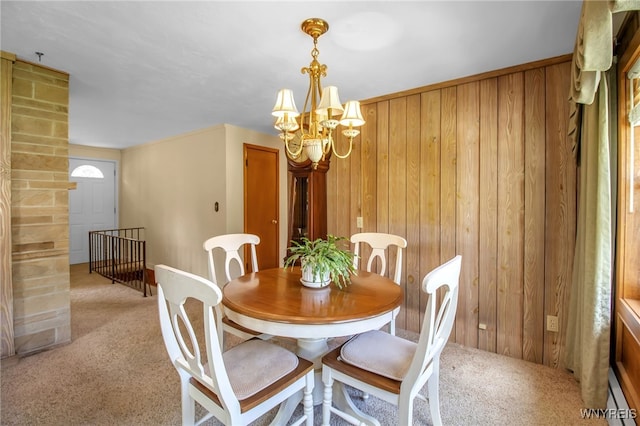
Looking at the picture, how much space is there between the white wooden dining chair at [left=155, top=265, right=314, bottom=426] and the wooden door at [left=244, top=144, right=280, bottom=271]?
9.48 feet

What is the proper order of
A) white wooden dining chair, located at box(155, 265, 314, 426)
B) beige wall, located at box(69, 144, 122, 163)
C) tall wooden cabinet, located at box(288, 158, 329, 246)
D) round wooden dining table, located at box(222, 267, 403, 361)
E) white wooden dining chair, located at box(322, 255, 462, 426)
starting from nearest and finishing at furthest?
white wooden dining chair, located at box(155, 265, 314, 426), white wooden dining chair, located at box(322, 255, 462, 426), round wooden dining table, located at box(222, 267, 403, 361), tall wooden cabinet, located at box(288, 158, 329, 246), beige wall, located at box(69, 144, 122, 163)

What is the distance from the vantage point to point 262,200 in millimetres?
4500

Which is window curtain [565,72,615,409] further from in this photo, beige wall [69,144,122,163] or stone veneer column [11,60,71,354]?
beige wall [69,144,122,163]

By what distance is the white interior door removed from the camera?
5629 mm

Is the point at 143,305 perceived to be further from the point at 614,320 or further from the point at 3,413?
the point at 614,320

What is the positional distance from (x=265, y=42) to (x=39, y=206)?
2.14 metres

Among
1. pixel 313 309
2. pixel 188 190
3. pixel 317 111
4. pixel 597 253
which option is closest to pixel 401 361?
A: pixel 313 309

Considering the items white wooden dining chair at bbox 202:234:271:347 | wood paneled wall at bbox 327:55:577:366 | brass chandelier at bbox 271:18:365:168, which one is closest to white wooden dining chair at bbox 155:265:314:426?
white wooden dining chair at bbox 202:234:271:347

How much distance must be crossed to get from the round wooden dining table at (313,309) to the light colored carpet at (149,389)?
14.2 inches

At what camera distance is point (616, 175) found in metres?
1.75

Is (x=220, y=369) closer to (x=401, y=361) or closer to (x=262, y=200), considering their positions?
(x=401, y=361)

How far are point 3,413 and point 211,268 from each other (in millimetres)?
1335

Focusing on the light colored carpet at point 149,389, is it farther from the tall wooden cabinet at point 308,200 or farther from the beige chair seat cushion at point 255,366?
the tall wooden cabinet at point 308,200

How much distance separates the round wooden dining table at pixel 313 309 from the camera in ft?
4.48
